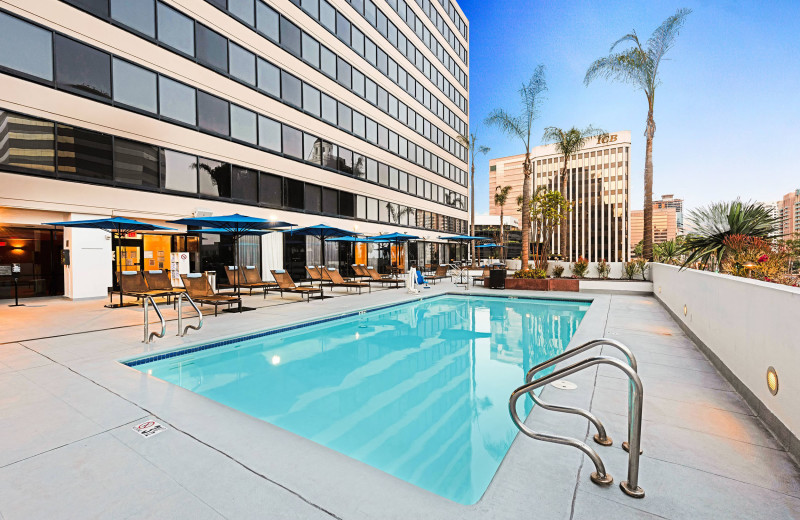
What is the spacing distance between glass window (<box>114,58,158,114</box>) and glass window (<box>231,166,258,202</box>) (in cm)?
376

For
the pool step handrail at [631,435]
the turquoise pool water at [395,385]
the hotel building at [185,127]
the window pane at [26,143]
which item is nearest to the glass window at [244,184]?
the hotel building at [185,127]

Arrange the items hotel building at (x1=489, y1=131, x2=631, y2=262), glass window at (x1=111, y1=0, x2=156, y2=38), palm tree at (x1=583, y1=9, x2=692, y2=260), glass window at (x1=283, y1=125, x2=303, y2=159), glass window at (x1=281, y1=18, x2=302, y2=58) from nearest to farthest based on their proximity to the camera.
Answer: glass window at (x1=111, y1=0, x2=156, y2=38), palm tree at (x1=583, y1=9, x2=692, y2=260), glass window at (x1=281, y1=18, x2=302, y2=58), glass window at (x1=283, y1=125, x2=303, y2=159), hotel building at (x1=489, y1=131, x2=631, y2=262)

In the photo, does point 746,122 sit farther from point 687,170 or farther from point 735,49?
point 687,170

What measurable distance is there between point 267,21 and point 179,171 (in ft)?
30.3

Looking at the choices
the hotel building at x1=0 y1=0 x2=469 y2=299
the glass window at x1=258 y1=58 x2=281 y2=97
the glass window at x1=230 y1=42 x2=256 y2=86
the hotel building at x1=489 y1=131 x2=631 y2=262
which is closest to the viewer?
the hotel building at x1=0 y1=0 x2=469 y2=299

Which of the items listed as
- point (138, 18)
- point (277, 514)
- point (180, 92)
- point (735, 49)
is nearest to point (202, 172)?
point (180, 92)

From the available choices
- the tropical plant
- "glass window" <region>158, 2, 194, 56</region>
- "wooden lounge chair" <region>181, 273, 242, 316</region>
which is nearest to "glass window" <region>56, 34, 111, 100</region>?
"glass window" <region>158, 2, 194, 56</region>

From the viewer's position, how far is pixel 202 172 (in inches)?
587

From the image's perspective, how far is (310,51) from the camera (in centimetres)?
2006

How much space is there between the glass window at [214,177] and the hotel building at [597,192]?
78.2 m

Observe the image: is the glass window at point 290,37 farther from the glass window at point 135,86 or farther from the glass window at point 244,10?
the glass window at point 135,86

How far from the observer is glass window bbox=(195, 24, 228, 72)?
14.7m

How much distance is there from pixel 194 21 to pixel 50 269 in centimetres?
1115

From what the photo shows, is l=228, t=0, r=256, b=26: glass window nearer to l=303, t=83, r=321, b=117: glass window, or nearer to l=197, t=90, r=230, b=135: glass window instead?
l=303, t=83, r=321, b=117: glass window
